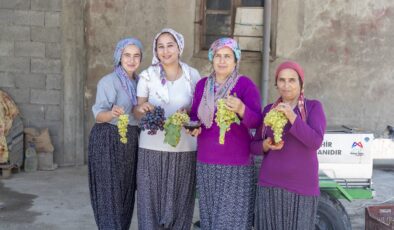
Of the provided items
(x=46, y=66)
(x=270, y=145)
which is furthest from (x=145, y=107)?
(x=46, y=66)

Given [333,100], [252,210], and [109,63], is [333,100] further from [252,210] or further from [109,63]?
[252,210]

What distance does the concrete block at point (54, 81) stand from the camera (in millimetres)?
7836

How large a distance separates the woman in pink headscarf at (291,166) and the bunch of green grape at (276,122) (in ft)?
0.16

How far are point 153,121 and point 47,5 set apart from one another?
4.94 meters

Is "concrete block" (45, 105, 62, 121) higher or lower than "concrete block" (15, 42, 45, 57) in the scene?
lower

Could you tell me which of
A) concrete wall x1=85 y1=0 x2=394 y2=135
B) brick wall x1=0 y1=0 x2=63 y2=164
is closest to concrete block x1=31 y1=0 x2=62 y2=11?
brick wall x1=0 y1=0 x2=63 y2=164

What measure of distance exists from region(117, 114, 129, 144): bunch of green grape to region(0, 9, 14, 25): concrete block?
480 centimetres

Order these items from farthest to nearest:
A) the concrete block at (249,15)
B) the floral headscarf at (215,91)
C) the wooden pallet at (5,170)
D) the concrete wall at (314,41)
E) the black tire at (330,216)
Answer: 1. the concrete block at (249,15)
2. the concrete wall at (314,41)
3. the wooden pallet at (5,170)
4. the black tire at (330,216)
5. the floral headscarf at (215,91)

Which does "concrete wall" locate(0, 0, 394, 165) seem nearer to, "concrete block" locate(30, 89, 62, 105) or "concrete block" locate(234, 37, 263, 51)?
"concrete block" locate(30, 89, 62, 105)

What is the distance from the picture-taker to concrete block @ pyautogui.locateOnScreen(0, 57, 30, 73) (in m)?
7.78

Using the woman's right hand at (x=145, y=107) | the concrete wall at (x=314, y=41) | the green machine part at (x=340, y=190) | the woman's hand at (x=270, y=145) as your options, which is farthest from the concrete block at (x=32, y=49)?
the woman's hand at (x=270, y=145)

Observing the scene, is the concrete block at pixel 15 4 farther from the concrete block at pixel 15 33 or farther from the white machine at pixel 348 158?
the white machine at pixel 348 158

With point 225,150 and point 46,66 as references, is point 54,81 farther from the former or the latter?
point 225,150

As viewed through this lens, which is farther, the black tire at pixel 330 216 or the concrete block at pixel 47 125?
the concrete block at pixel 47 125
